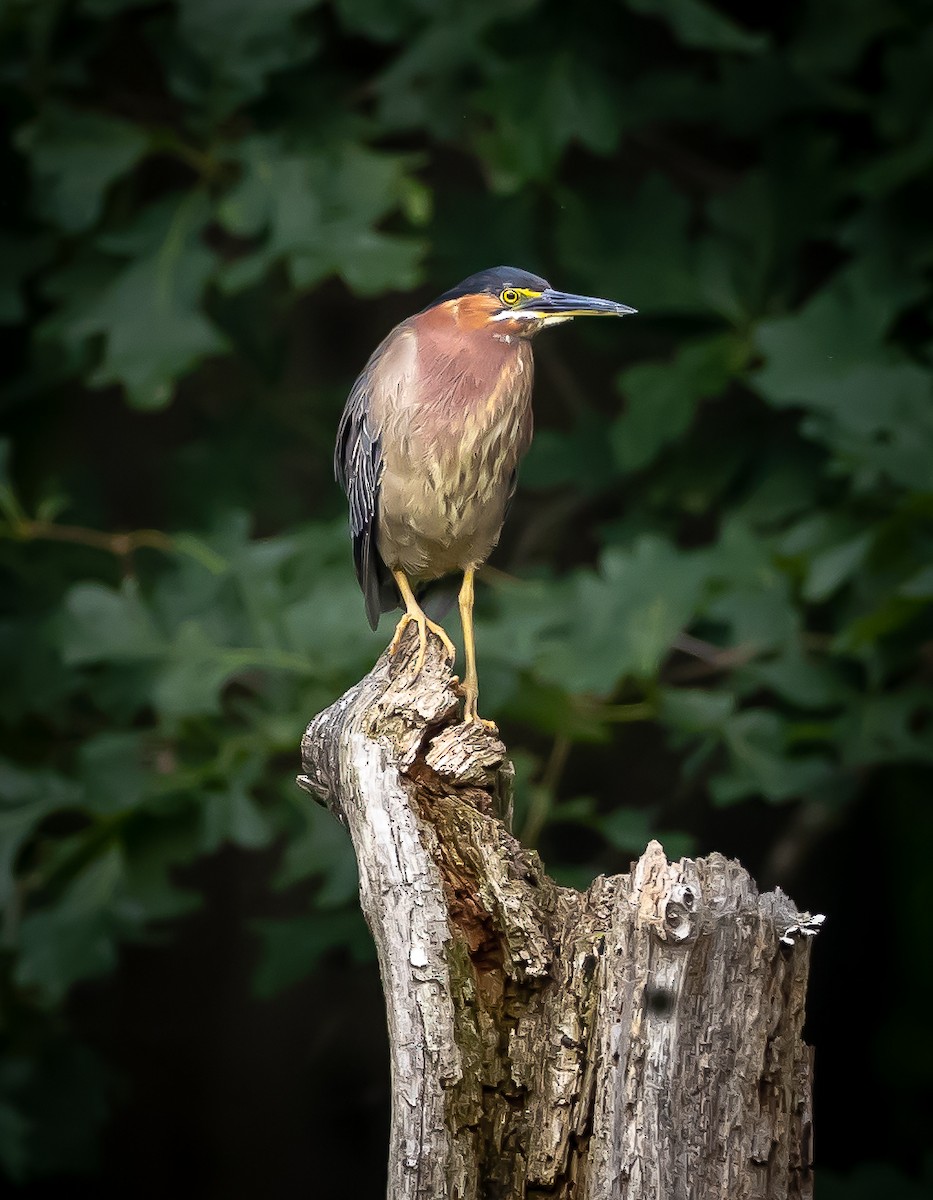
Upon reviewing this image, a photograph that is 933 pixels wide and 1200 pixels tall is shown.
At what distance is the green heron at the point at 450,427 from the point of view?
209 centimetres

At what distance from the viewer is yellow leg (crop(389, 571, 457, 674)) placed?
2212mm

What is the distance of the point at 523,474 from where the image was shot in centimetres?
308

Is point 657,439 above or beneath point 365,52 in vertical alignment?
beneath

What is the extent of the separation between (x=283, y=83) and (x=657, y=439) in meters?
1.09

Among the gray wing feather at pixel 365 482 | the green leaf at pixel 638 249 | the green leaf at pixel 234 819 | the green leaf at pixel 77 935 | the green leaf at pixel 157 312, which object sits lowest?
the green leaf at pixel 77 935

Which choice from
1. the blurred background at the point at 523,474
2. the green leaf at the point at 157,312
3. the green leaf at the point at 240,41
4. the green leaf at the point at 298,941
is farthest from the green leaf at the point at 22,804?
the green leaf at the point at 240,41

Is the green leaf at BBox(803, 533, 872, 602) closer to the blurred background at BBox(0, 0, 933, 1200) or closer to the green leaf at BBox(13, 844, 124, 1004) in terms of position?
the blurred background at BBox(0, 0, 933, 1200)

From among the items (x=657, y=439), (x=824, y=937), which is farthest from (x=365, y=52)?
(x=824, y=937)

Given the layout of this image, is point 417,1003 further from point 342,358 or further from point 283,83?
A: point 342,358

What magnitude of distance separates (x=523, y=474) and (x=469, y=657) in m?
0.93

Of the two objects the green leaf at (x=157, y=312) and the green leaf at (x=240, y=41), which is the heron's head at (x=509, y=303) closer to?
the green leaf at (x=157, y=312)

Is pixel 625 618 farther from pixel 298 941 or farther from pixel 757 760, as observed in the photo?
pixel 298 941

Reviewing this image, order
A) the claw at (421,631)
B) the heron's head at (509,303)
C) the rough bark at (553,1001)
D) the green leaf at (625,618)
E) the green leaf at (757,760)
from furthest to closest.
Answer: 1. the green leaf at (757,760)
2. the green leaf at (625,618)
3. the claw at (421,631)
4. the heron's head at (509,303)
5. the rough bark at (553,1001)

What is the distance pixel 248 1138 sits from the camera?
3.77 m
